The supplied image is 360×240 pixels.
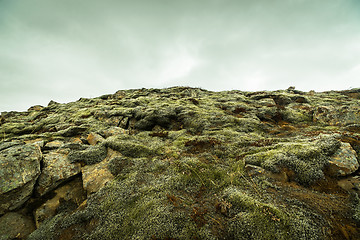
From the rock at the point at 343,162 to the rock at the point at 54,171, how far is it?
14.3 m

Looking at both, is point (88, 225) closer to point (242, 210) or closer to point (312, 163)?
point (242, 210)

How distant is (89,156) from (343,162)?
15028 millimetres

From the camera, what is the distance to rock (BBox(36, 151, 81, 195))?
771 cm

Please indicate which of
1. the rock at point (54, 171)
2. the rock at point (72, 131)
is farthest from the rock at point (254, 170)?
the rock at point (72, 131)

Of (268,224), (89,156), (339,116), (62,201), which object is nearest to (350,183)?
(268,224)

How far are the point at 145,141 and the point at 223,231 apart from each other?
10158 mm

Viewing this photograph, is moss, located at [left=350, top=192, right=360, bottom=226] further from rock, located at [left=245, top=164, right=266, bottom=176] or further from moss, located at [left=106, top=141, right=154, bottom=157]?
moss, located at [left=106, top=141, right=154, bottom=157]

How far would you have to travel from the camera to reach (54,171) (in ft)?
27.3

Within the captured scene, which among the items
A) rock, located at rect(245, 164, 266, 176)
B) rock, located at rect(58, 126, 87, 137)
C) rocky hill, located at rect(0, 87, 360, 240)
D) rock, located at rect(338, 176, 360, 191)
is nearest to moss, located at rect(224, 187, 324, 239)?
rocky hill, located at rect(0, 87, 360, 240)

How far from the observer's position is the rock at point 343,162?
657cm

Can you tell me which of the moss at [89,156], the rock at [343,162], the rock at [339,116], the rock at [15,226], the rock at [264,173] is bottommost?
the rock at [15,226]

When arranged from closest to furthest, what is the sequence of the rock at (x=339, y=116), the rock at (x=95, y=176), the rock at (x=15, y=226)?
the rock at (x=15, y=226)
the rock at (x=95, y=176)
the rock at (x=339, y=116)

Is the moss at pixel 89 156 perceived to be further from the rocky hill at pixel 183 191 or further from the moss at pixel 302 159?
the moss at pixel 302 159

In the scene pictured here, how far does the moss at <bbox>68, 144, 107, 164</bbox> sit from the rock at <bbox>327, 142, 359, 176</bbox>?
1360cm
